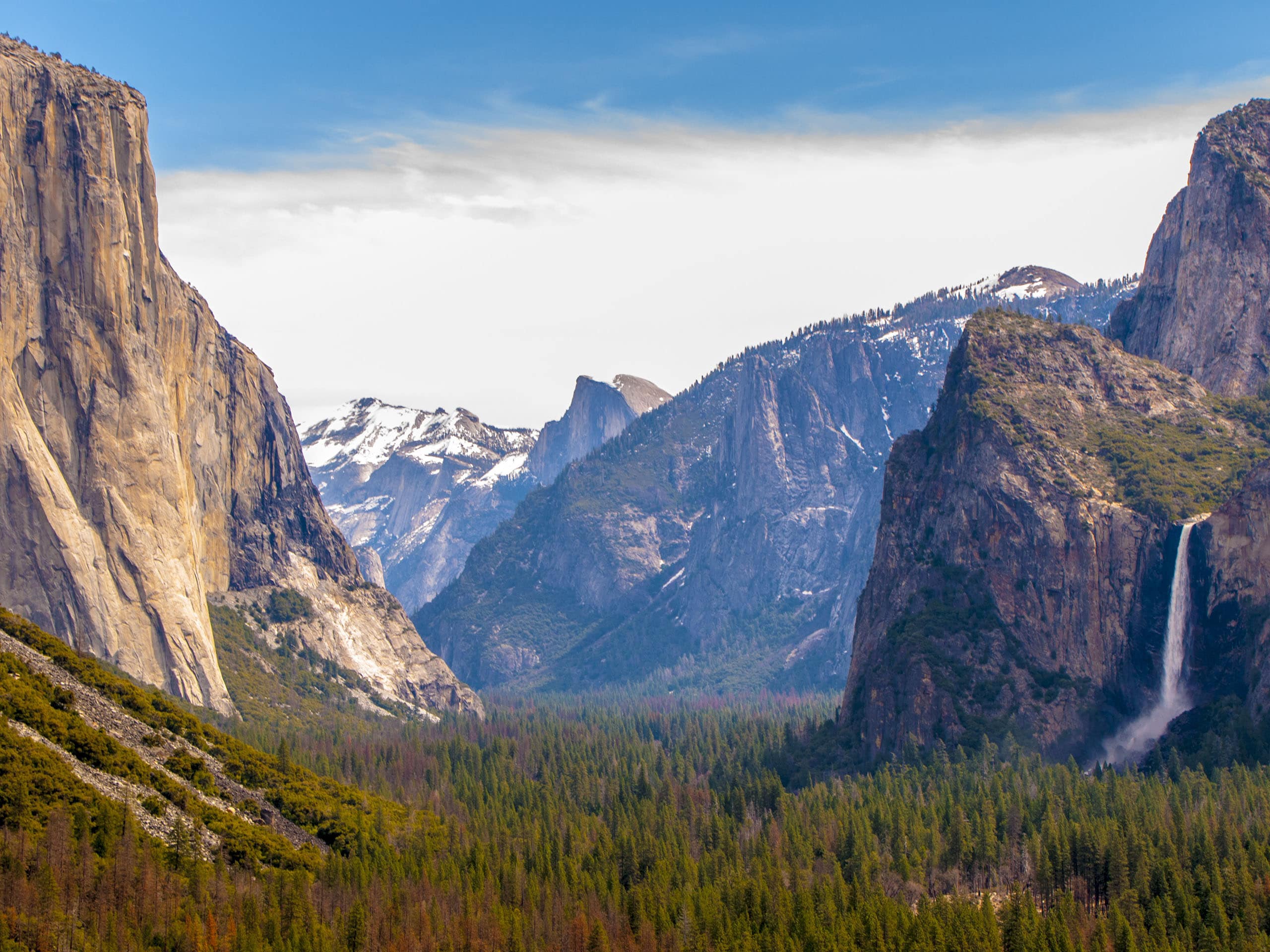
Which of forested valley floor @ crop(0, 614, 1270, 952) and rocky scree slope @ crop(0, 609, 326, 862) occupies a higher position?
rocky scree slope @ crop(0, 609, 326, 862)

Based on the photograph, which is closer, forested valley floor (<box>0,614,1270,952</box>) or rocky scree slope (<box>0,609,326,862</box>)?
forested valley floor (<box>0,614,1270,952</box>)

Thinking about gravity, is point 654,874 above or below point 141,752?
below

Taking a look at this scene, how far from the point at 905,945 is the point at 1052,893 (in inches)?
1189

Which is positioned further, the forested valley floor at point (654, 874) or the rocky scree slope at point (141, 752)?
the rocky scree slope at point (141, 752)

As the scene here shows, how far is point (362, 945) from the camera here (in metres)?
130

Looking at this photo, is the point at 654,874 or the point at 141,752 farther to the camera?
the point at 654,874

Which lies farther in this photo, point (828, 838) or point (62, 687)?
point (828, 838)

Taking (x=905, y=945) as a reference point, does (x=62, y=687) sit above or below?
above

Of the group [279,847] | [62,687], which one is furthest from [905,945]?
[62,687]

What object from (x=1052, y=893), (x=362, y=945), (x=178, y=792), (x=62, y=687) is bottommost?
(x=1052, y=893)

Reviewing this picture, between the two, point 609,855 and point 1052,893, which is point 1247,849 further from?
point 609,855

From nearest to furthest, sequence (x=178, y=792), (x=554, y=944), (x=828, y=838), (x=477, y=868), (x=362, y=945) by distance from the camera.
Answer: (x=362, y=945), (x=554, y=944), (x=178, y=792), (x=477, y=868), (x=828, y=838)

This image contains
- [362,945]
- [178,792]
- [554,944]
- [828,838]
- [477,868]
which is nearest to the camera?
[362,945]

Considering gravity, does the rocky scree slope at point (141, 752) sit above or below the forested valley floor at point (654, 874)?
above
